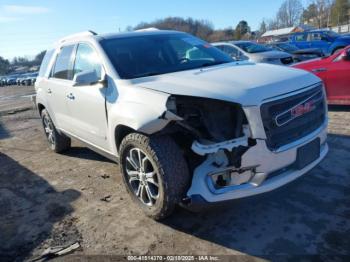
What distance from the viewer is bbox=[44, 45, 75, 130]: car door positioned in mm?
4926

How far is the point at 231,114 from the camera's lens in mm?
3074

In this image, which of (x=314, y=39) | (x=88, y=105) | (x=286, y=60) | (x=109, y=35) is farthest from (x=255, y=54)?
(x=314, y=39)

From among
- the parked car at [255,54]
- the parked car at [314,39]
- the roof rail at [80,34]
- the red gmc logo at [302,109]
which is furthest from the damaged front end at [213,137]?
the parked car at [314,39]

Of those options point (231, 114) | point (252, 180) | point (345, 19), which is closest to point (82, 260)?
point (252, 180)

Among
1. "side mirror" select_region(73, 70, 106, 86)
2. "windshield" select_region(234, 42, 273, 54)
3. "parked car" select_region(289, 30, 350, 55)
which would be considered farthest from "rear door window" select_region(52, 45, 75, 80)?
"parked car" select_region(289, 30, 350, 55)

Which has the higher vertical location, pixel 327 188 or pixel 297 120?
pixel 297 120

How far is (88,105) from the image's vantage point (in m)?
4.26

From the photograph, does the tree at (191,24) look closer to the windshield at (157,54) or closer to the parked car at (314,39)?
the parked car at (314,39)

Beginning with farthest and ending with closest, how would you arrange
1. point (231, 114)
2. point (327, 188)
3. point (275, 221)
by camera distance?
point (327, 188), point (275, 221), point (231, 114)

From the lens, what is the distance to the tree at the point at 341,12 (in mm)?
79562

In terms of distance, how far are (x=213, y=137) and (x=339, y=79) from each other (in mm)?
4764

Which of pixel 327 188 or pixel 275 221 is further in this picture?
pixel 327 188

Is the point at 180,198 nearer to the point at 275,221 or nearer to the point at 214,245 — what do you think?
the point at 214,245

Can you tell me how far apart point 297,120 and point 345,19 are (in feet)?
299
